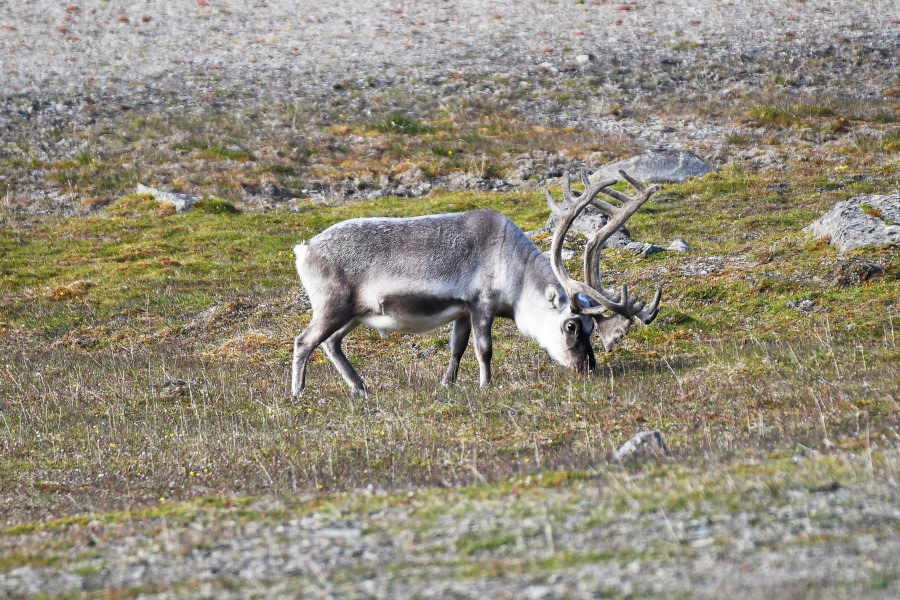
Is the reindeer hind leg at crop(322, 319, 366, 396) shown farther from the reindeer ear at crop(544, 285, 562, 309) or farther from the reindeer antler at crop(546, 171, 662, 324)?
the reindeer antler at crop(546, 171, 662, 324)

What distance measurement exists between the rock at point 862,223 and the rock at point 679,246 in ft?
8.35

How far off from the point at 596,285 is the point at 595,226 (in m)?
9.00

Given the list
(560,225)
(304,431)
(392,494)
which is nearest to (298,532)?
(392,494)

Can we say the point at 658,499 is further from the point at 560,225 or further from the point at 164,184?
the point at 164,184

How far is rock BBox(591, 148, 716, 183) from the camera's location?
100 feet

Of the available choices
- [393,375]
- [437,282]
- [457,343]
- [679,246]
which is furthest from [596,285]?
[679,246]

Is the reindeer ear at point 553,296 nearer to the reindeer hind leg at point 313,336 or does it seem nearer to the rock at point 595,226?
the reindeer hind leg at point 313,336

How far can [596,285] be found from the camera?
14.5 metres

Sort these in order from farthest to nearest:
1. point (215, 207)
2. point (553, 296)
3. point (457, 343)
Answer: point (215, 207)
point (457, 343)
point (553, 296)

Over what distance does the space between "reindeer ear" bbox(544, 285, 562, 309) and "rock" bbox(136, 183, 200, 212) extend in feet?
66.2

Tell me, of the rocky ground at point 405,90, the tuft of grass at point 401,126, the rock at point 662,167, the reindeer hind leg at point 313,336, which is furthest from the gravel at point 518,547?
the tuft of grass at point 401,126

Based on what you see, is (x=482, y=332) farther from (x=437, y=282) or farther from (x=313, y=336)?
(x=313, y=336)

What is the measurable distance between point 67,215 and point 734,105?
26754 mm

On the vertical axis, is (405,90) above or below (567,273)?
above
